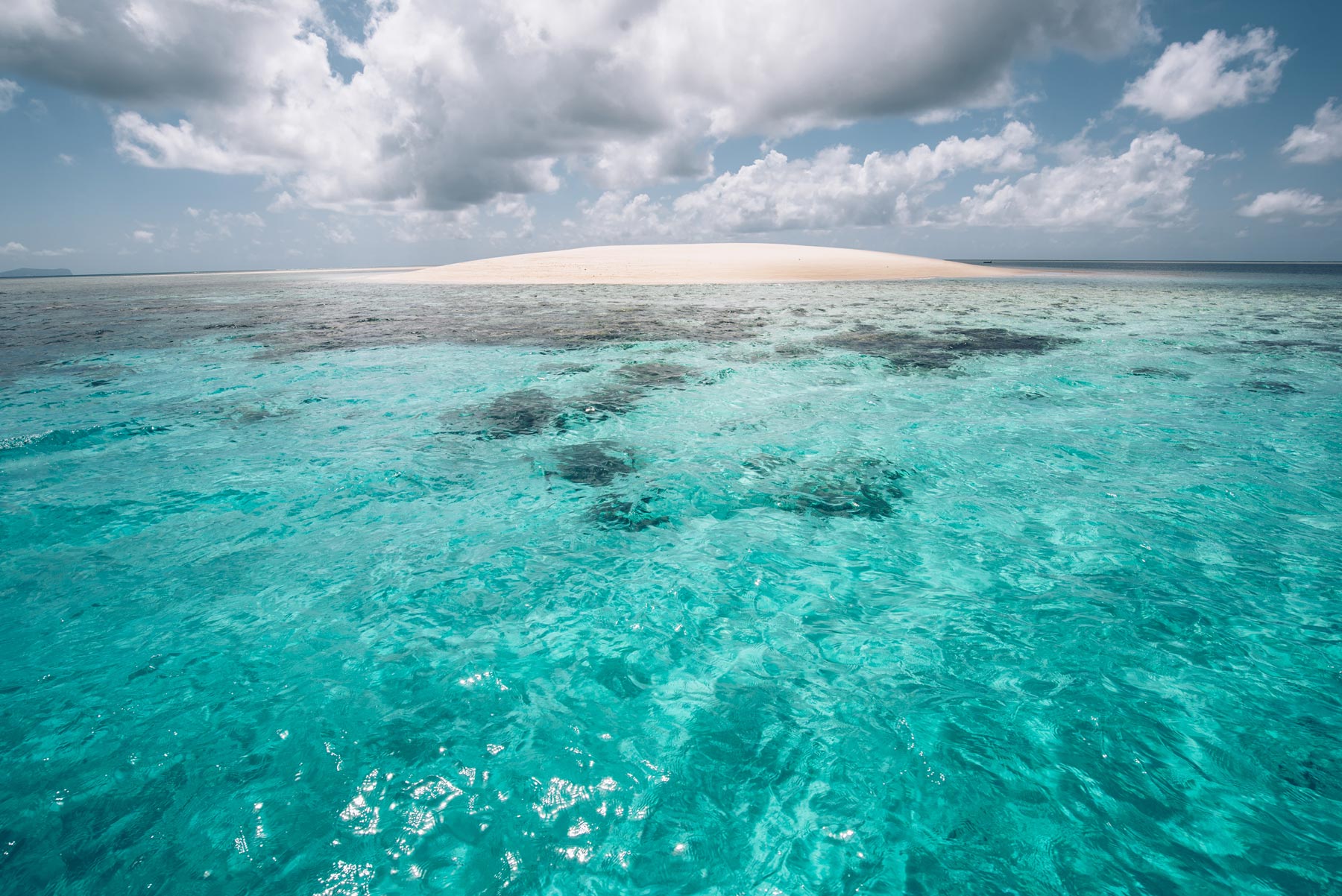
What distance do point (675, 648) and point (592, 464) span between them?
4.15 m

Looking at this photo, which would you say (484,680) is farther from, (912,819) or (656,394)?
(656,394)

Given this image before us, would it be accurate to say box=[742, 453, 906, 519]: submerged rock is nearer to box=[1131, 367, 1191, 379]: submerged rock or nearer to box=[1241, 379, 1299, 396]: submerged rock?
box=[1131, 367, 1191, 379]: submerged rock

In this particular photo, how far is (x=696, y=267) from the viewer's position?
5509 cm

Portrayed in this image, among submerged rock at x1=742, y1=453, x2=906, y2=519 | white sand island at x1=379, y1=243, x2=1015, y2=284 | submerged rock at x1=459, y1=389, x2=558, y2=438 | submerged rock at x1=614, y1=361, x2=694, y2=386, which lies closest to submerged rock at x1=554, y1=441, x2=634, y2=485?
submerged rock at x1=459, y1=389, x2=558, y2=438

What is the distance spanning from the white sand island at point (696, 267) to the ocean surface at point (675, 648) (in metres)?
38.1

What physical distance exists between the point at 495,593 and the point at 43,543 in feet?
16.9

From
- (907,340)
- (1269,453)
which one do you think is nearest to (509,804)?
(1269,453)

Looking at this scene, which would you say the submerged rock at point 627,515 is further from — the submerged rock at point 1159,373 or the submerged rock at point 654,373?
the submerged rock at point 1159,373

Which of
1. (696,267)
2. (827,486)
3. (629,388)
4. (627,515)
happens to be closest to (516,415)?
(629,388)

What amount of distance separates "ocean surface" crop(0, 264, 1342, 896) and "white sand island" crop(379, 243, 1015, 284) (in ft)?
125

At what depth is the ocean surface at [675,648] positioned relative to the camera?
3.07 meters

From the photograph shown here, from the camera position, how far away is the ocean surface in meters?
3.07

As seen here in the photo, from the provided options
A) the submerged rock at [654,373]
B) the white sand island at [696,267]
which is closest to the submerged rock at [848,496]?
the submerged rock at [654,373]

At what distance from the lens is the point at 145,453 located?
8.73 m
